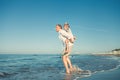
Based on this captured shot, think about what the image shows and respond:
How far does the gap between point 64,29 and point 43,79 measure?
118 inches

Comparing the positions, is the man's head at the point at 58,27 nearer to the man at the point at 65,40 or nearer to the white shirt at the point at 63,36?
the man at the point at 65,40

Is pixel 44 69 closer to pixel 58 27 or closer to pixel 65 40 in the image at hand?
pixel 65 40

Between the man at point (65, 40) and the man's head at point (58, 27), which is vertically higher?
the man's head at point (58, 27)

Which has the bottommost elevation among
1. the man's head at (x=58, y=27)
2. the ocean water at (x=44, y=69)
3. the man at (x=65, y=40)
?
the ocean water at (x=44, y=69)

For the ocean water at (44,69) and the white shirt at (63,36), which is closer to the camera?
the ocean water at (44,69)

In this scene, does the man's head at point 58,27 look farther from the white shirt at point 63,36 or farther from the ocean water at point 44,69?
the ocean water at point 44,69

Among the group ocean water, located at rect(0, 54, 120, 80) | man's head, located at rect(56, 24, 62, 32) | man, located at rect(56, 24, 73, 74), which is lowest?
ocean water, located at rect(0, 54, 120, 80)

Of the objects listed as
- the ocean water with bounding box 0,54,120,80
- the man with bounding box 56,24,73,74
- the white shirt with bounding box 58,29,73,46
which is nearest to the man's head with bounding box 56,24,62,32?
the man with bounding box 56,24,73,74

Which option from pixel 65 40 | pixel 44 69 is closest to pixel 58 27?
pixel 65 40

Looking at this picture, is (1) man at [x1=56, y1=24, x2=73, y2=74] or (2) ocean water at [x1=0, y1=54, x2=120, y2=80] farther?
(1) man at [x1=56, y1=24, x2=73, y2=74]

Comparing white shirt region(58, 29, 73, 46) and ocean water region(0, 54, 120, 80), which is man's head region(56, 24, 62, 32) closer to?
white shirt region(58, 29, 73, 46)

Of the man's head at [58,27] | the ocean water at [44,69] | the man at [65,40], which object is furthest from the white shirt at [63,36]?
the ocean water at [44,69]

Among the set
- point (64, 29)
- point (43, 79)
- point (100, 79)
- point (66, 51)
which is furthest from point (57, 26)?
point (100, 79)

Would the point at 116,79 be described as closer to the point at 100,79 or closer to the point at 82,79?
the point at 100,79
